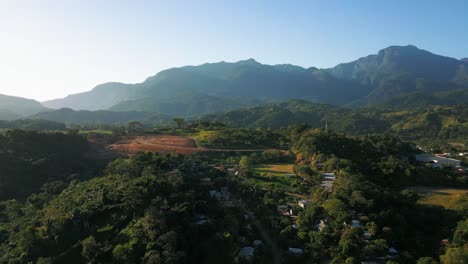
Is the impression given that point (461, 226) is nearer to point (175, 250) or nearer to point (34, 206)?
point (175, 250)

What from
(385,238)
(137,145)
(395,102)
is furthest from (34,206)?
(395,102)

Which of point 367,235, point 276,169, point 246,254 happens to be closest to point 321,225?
point 367,235

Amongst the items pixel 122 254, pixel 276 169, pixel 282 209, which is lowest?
pixel 282 209

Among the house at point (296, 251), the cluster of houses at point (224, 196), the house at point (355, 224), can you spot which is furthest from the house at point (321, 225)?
the cluster of houses at point (224, 196)

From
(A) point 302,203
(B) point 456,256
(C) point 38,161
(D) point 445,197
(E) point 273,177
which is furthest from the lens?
(C) point 38,161

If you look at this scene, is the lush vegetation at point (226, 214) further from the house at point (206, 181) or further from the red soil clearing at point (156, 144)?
the red soil clearing at point (156, 144)

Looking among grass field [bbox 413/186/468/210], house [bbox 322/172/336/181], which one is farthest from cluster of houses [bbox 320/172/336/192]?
grass field [bbox 413/186/468/210]

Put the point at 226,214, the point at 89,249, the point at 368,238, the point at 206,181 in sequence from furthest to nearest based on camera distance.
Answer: the point at 206,181 → the point at 226,214 → the point at 368,238 → the point at 89,249

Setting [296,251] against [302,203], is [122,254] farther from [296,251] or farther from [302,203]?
[302,203]
